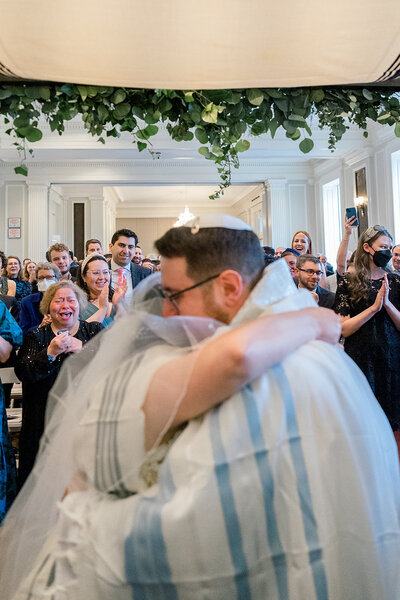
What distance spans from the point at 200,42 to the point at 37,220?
11116mm

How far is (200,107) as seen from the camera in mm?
2336

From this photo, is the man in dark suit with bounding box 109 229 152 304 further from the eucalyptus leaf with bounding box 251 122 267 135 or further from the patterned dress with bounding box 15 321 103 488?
the eucalyptus leaf with bounding box 251 122 267 135

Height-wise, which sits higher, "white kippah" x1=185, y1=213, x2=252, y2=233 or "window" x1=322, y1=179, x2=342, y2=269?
"window" x1=322, y1=179, x2=342, y2=269

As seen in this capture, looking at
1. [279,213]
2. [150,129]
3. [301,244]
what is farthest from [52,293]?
[279,213]

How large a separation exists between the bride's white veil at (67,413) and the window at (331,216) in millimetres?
12061

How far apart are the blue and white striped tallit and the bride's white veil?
119 mm

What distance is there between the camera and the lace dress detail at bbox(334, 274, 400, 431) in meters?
3.04

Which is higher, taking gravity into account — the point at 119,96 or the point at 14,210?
the point at 14,210

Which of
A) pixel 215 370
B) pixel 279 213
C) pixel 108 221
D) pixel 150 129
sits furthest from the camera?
pixel 108 221

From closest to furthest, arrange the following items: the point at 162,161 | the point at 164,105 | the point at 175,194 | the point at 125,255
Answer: the point at 164,105, the point at 125,255, the point at 162,161, the point at 175,194

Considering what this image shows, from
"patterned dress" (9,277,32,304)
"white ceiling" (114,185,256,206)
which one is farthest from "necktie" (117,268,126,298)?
"white ceiling" (114,185,256,206)

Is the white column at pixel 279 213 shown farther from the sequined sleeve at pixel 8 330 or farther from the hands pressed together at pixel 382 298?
the sequined sleeve at pixel 8 330

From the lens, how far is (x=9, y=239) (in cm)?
1252

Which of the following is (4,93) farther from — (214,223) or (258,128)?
(214,223)
